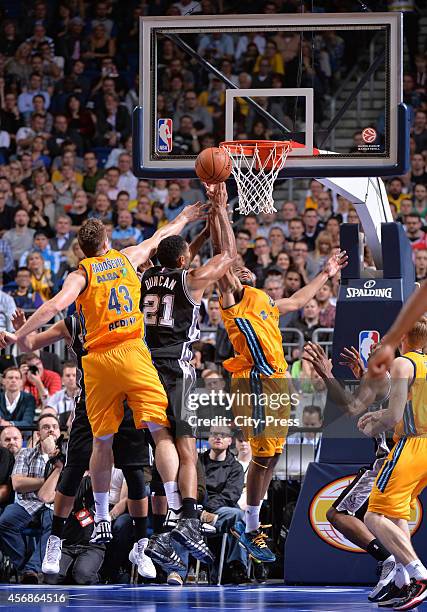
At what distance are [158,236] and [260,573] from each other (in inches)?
136

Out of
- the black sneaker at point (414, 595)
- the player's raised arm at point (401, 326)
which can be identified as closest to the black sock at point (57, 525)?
the black sneaker at point (414, 595)

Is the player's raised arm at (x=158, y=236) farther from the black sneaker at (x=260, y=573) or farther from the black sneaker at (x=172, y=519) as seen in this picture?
the black sneaker at (x=260, y=573)

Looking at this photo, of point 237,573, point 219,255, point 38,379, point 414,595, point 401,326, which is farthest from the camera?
point 38,379

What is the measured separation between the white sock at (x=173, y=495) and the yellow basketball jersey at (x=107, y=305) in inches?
46.4

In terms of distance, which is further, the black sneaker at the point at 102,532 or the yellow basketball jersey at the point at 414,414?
the black sneaker at the point at 102,532

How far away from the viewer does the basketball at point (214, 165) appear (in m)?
9.72

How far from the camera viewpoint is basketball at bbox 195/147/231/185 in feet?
31.9

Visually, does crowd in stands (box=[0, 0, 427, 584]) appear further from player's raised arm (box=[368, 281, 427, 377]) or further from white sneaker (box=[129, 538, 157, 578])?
player's raised arm (box=[368, 281, 427, 377])

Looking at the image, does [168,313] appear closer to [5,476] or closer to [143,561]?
[143,561]

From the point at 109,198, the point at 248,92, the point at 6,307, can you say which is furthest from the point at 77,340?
the point at 109,198

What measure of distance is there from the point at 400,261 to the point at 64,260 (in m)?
6.61

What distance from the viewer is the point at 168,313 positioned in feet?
32.1

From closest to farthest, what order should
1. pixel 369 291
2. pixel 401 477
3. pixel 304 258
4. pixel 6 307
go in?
pixel 401 477 < pixel 369 291 < pixel 6 307 < pixel 304 258

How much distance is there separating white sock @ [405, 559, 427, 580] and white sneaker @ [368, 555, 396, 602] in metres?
0.43
